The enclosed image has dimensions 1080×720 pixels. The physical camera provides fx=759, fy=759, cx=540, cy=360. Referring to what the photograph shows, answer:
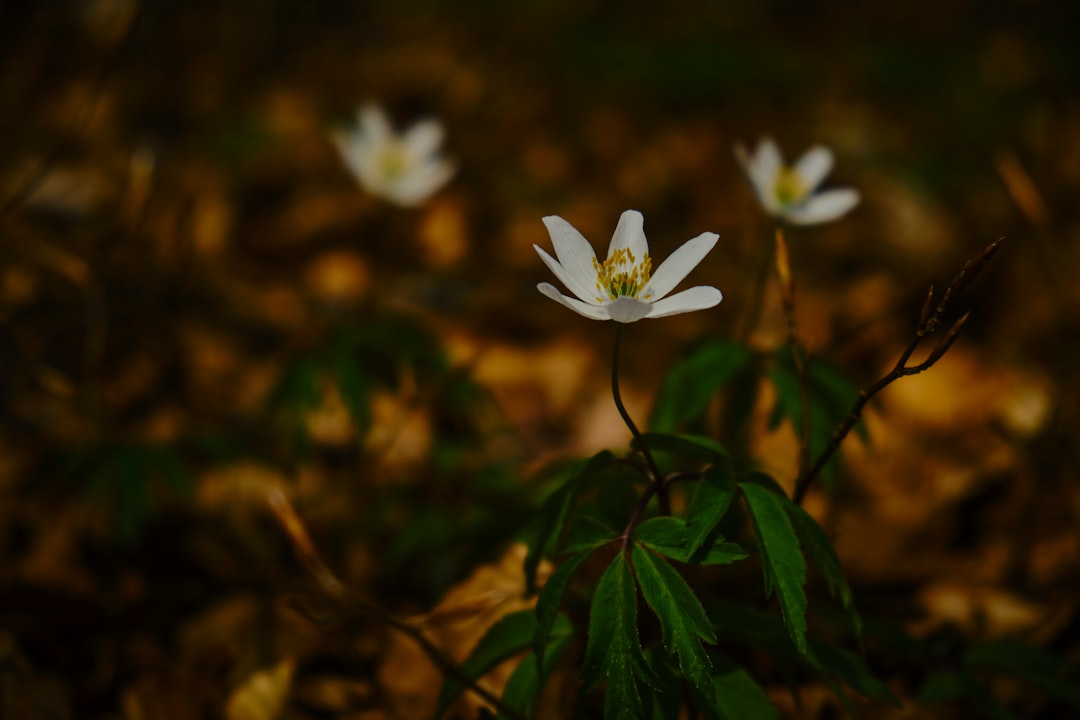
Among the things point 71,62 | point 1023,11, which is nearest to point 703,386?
point 71,62

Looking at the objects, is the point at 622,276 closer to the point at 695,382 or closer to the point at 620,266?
the point at 620,266

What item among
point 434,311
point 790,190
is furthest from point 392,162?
point 790,190

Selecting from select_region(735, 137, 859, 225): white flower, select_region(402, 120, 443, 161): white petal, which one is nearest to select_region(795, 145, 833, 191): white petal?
select_region(735, 137, 859, 225): white flower

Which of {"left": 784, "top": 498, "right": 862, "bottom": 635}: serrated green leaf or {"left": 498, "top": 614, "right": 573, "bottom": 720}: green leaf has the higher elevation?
{"left": 784, "top": 498, "right": 862, "bottom": 635}: serrated green leaf

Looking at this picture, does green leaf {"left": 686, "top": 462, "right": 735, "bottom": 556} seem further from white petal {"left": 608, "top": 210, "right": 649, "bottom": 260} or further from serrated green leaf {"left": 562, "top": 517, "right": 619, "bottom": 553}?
white petal {"left": 608, "top": 210, "right": 649, "bottom": 260}

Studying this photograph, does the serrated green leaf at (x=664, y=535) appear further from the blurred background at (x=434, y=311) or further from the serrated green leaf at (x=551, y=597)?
the blurred background at (x=434, y=311)

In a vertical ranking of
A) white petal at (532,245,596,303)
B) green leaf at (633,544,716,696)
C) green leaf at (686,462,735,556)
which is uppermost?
white petal at (532,245,596,303)
